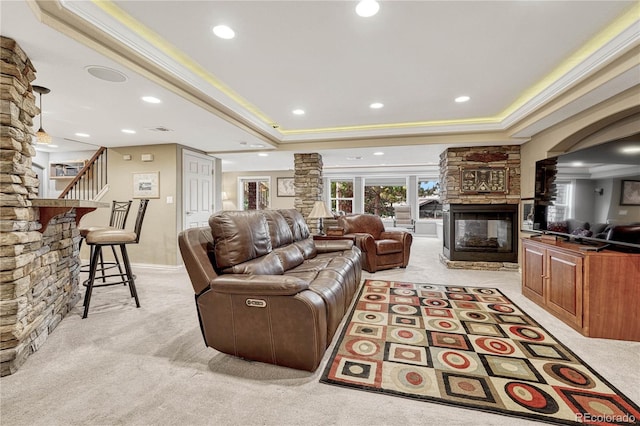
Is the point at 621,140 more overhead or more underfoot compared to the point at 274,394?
more overhead

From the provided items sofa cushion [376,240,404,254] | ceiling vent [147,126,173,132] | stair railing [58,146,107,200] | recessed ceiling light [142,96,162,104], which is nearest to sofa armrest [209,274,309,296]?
recessed ceiling light [142,96,162,104]

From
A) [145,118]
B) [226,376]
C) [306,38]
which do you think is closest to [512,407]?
[226,376]

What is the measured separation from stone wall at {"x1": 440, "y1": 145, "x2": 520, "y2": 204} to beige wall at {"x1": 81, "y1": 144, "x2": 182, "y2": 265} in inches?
189

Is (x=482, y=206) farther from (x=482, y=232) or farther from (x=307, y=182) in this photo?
(x=307, y=182)

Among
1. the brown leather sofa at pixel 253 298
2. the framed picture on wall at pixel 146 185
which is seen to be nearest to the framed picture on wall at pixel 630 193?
the brown leather sofa at pixel 253 298

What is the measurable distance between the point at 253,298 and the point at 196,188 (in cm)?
425

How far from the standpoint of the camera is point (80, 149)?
6.29m

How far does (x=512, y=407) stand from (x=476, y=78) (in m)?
2.88

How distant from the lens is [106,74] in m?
2.39

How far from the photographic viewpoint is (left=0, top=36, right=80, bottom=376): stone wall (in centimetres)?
183

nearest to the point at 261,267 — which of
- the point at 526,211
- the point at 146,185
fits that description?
the point at 146,185

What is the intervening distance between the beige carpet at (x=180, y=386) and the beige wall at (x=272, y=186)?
675 cm

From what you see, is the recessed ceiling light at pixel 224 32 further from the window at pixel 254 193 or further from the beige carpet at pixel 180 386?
the window at pixel 254 193

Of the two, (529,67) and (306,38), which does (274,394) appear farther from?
(529,67)
